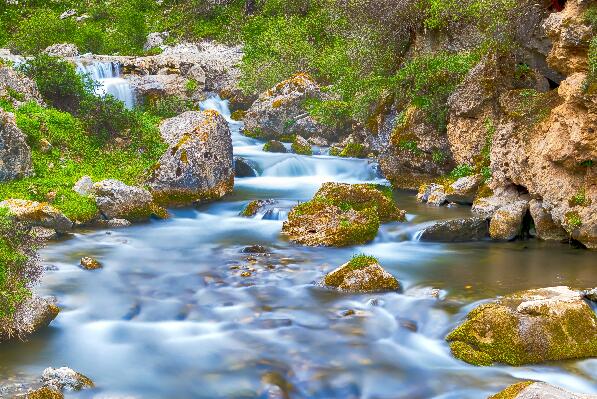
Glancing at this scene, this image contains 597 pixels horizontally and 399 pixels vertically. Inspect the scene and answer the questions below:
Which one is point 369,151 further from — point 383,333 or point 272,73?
point 383,333

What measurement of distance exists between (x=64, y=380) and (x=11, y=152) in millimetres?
11409

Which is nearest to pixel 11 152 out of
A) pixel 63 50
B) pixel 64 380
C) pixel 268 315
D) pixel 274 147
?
pixel 268 315

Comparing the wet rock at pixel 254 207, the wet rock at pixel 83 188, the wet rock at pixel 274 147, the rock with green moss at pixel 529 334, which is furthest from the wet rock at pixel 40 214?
the wet rock at pixel 274 147

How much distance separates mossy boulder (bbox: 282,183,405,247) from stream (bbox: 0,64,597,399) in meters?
0.39

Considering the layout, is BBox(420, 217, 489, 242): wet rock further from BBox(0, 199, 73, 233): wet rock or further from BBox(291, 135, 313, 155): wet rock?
BBox(291, 135, 313, 155): wet rock

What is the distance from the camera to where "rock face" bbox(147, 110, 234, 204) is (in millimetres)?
18125

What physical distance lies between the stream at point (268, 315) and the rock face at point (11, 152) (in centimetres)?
354

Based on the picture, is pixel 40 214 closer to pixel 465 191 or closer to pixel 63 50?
pixel 465 191

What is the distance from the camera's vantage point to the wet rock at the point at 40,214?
14.8m

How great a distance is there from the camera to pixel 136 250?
46.8 ft

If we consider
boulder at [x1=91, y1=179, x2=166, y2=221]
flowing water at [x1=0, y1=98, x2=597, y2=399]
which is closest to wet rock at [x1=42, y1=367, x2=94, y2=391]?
flowing water at [x1=0, y1=98, x2=597, y2=399]

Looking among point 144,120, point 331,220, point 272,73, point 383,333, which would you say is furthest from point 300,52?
point 383,333

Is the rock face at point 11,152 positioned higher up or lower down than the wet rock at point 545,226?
higher up

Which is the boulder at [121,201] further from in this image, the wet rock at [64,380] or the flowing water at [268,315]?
the wet rock at [64,380]
